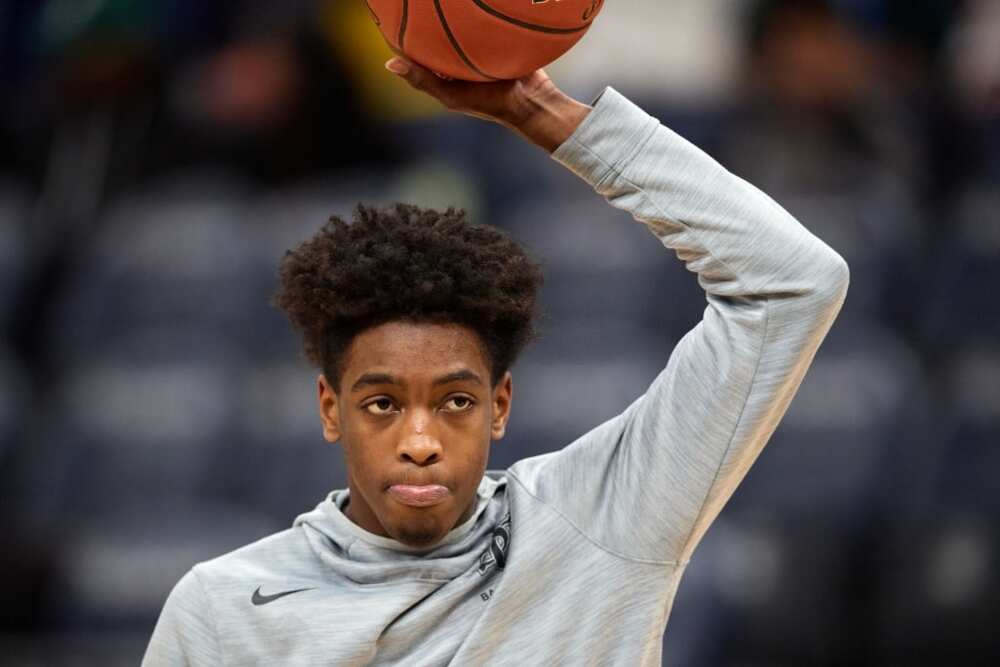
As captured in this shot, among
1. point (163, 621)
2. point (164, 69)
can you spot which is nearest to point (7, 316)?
point (164, 69)

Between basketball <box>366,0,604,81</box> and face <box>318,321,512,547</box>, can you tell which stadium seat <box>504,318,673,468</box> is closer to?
face <box>318,321,512,547</box>

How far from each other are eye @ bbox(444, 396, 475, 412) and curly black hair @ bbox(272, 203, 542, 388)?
0.31 feet

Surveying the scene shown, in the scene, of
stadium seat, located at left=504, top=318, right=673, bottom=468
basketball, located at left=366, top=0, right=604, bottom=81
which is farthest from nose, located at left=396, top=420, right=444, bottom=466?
stadium seat, located at left=504, top=318, right=673, bottom=468

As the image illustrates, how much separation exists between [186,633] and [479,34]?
1.04 m

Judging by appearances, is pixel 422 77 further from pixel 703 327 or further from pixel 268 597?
pixel 268 597

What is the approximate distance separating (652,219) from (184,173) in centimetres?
470

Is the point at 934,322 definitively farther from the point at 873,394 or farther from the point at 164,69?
the point at 164,69

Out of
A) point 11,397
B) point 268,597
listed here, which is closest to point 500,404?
point 268,597

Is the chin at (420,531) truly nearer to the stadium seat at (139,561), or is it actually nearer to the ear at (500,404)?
the ear at (500,404)

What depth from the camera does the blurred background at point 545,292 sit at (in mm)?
5797

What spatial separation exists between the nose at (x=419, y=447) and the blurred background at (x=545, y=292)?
2.81 meters

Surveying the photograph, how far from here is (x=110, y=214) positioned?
7.27 m

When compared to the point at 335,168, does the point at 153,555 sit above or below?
below

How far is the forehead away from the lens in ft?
9.36
